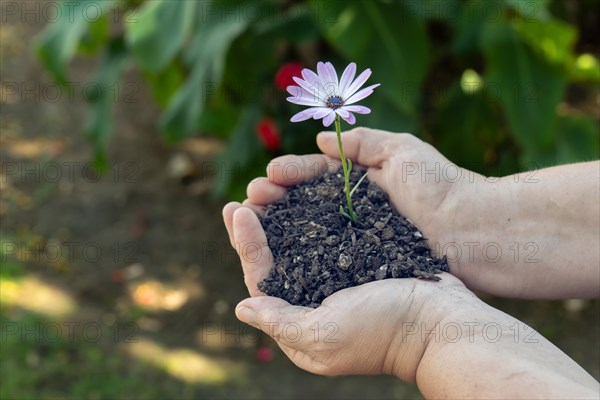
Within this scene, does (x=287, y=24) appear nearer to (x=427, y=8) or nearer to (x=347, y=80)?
(x=427, y=8)

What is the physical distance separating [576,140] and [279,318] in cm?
197

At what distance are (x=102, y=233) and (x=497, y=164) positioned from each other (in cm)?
178

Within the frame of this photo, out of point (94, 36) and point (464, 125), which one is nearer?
point (464, 125)

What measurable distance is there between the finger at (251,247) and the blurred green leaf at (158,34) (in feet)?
4.03

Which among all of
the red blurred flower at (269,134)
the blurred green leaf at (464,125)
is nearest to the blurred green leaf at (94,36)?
the red blurred flower at (269,134)

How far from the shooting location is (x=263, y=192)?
1651 millimetres

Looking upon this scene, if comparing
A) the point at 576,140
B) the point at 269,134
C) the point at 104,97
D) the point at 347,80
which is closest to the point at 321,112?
the point at 347,80

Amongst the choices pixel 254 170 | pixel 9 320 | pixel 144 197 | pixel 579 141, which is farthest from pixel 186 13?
Answer: pixel 579 141

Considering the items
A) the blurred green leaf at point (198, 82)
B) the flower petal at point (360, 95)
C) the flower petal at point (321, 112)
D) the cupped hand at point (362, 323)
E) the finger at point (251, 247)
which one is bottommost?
the cupped hand at point (362, 323)

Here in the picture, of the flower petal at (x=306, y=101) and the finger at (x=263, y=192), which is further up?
the flower petal at (x=306, y=101)

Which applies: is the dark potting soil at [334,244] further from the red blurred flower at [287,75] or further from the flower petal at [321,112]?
the red blurred flower at [287,75]

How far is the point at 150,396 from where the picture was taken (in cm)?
263

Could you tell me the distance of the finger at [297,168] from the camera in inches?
65.2

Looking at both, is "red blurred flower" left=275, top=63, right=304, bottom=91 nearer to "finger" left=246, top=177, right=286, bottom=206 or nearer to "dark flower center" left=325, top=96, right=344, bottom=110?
"finger" left=246, top=177, right=286, bottom=206
